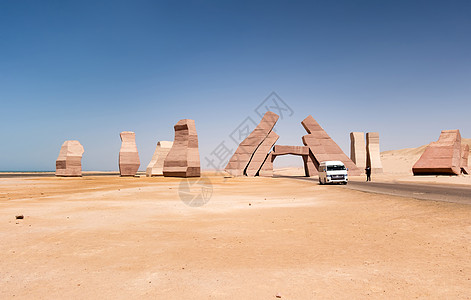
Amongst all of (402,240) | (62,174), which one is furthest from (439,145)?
(62,174)

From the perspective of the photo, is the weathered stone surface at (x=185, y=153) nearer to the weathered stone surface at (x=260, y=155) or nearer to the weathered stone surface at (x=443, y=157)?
the weathered stone surface at (x=260, y=155)

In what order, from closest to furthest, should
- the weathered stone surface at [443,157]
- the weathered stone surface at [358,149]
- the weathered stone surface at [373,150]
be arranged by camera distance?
the weathered stone surface at [443,157] → the weathered stone surface at [373,150] → the weathered stone surface at [358,149]

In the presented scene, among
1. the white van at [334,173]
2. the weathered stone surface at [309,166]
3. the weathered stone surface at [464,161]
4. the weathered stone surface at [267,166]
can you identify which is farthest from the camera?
the weathered stone surface at [309,166]

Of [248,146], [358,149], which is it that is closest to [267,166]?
[248,146]

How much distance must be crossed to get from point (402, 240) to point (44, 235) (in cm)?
741

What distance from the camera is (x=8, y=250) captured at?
223 inches

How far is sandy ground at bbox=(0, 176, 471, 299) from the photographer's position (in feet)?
12.6

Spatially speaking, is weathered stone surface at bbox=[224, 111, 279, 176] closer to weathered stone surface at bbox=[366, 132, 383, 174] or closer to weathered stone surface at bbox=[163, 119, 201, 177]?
weathered stone surface at bbox=[163, 119, 201, 177]

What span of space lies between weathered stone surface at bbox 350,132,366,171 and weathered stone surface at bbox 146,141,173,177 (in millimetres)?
28800

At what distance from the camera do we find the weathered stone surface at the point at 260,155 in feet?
130

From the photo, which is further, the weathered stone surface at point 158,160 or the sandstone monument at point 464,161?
the weathered stone surface at point 158,160

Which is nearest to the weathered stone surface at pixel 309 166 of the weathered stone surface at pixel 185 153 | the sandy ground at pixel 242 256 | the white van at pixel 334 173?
the weathered stone surface at pixel 185 153

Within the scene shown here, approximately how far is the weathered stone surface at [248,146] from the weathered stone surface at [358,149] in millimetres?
16074

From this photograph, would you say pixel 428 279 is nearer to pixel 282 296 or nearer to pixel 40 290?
pixel 282 296
